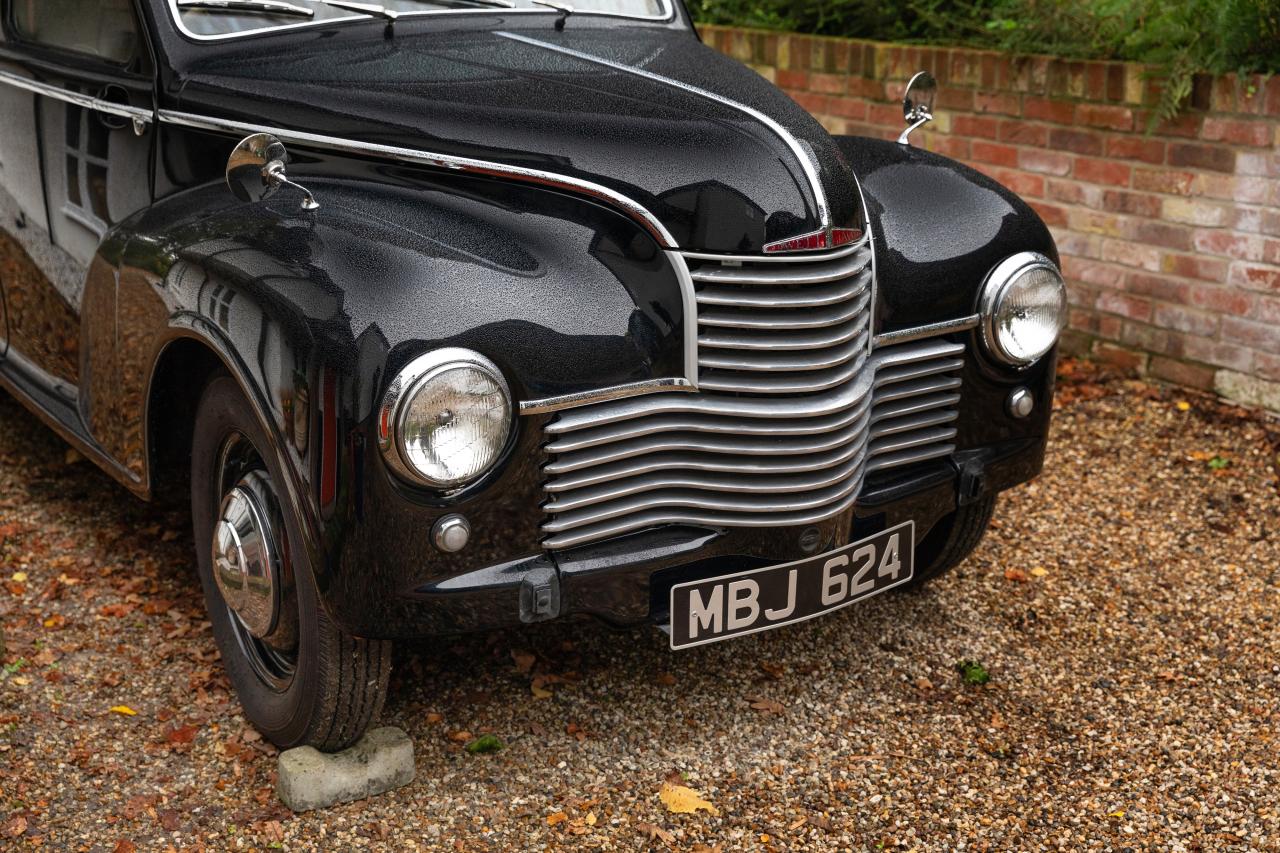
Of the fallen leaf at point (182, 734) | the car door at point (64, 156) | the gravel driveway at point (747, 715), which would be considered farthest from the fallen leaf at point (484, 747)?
the car door at point (64, 156)

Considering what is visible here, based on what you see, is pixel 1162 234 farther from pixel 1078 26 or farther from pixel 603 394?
pixel 603 394

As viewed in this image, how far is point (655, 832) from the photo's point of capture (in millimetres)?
2787

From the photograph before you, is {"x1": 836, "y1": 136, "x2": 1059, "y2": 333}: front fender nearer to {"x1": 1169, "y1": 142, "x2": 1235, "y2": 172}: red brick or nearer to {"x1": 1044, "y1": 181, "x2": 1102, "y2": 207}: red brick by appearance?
{"x1": 1169, "y1": 142, "x2": 1235, "y2": 172}: red brick

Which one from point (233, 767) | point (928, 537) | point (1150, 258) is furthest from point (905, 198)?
point (1150, 258)

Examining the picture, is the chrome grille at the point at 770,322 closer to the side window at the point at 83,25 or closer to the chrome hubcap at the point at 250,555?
the chrome hubcap at the point at 250,555

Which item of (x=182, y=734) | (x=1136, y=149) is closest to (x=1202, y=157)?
(x=1136, y=149)

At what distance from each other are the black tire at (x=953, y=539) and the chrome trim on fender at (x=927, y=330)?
2.12 ft

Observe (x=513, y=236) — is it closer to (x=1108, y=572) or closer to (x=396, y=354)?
(x=396, y=354)

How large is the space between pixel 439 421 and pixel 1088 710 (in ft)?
5.68

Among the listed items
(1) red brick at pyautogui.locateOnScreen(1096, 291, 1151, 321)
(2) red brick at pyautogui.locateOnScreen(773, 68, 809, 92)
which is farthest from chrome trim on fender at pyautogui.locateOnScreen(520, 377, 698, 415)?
(2) red brick at pyautogui.locateOnScreen(773, 68, 809, 92)

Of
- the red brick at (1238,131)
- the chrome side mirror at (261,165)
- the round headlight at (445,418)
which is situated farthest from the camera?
the red brick at (1238,131)

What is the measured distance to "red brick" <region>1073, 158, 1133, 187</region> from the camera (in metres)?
5.14

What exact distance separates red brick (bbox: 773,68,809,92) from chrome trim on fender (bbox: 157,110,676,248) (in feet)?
12.4

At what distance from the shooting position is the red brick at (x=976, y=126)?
5.58 meters
